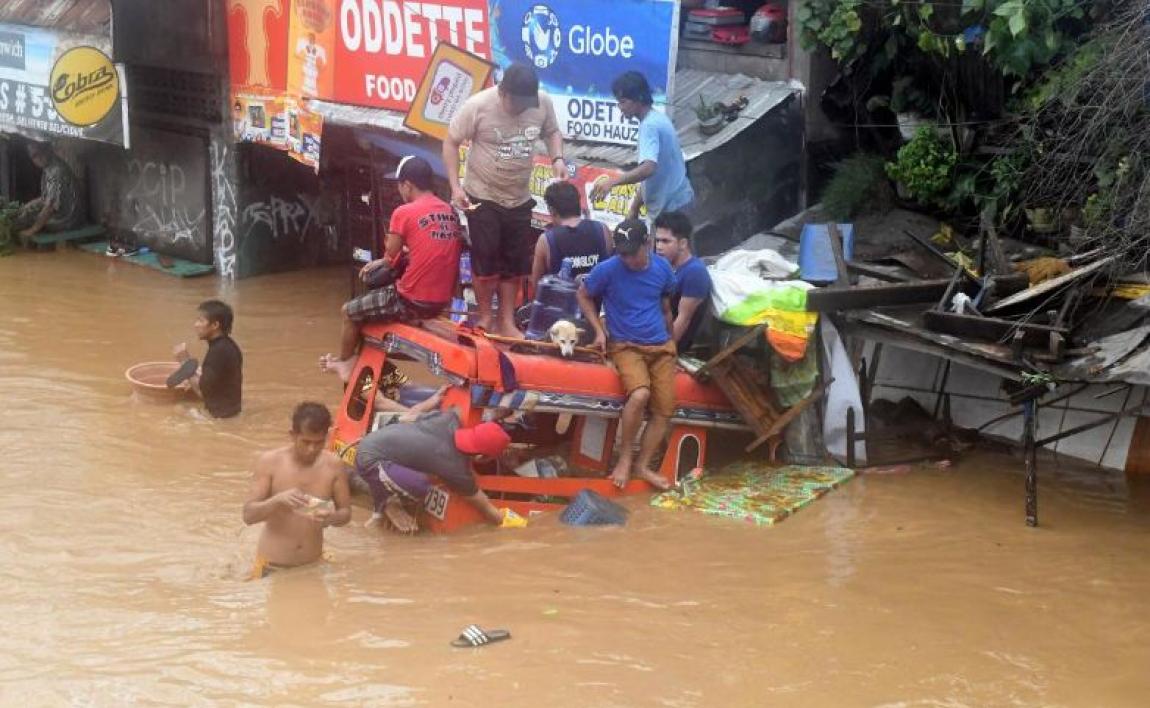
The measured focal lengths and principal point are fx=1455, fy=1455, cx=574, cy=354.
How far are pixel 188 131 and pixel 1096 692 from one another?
42.6 ft

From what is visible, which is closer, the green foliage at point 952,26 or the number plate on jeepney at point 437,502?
the number plate on jeepney at point 437,502

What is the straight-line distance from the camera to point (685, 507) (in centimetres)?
909

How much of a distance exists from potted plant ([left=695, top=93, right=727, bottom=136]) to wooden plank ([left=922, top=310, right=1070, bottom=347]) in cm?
320

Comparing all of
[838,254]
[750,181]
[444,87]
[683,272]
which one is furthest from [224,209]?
[838,254]

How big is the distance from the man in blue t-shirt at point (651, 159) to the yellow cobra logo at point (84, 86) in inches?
330

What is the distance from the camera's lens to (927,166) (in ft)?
35.7

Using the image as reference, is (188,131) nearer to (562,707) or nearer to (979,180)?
(979,180)

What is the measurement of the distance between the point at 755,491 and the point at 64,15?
1172 cm

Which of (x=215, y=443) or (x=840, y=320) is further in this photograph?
(x=215, y=443)

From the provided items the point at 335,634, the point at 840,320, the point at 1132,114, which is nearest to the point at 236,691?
the point at 335,634

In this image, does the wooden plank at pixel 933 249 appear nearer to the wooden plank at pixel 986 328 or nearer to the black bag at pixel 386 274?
the wooden plank at pixel 986 328

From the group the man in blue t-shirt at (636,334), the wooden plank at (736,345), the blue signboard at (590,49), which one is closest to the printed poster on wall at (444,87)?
the blue signboard at (590,49)

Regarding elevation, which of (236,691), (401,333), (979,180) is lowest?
(236,691)

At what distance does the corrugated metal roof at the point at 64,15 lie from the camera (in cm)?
1666
